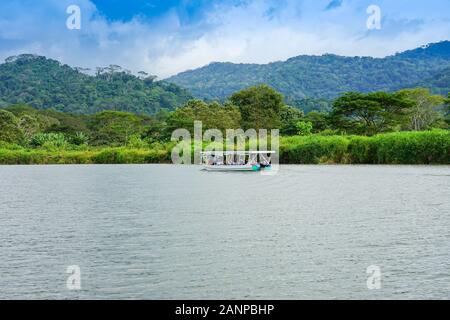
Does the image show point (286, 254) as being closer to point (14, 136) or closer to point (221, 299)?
point (221, 299)

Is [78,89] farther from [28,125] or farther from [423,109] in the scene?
[423,109]

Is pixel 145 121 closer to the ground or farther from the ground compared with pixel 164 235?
farther from the ground

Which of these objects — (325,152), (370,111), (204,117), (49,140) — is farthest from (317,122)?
(49,140)

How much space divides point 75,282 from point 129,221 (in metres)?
9.46

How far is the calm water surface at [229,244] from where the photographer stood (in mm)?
13148

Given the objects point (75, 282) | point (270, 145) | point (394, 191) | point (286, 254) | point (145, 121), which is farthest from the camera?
point (145, 121)

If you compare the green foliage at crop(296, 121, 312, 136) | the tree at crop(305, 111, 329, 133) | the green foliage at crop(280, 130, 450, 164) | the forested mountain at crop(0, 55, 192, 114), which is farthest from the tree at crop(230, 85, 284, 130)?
the forested mountain at crop(0, 55, 192, 114)

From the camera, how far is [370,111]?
7788 cm

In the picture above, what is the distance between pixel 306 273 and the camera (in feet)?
47.0

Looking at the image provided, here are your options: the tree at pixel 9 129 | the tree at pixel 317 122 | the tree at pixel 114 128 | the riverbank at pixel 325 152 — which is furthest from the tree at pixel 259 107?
the tree at pixel 9 129

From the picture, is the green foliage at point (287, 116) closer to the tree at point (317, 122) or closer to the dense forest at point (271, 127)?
the dense forest at point (271, 127)

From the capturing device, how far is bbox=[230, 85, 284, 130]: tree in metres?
102

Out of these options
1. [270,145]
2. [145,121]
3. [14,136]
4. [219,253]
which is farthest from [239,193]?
[145,121]

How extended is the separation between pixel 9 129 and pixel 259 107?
3960cm
